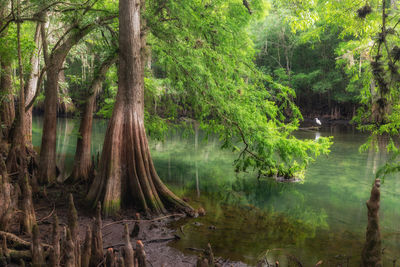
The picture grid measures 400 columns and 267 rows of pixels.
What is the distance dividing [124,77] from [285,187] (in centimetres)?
659

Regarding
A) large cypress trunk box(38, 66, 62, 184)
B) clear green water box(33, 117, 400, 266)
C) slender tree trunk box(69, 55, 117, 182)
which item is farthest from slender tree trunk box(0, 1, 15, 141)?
slender tree trunk box(69, 55, 117, 182)

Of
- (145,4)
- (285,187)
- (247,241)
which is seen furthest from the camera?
(285,187)

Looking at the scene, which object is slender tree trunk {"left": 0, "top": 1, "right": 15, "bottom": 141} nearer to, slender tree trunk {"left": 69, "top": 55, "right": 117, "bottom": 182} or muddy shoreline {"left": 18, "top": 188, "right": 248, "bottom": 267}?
slender tree trunk {"left": 69, "top": 55, "right": 117, "bottom": 182}

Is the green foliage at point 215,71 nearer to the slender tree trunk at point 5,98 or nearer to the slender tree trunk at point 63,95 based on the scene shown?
the slender tree trunk at point 5,98

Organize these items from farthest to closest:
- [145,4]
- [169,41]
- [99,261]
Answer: [145,4], [169,41], [99,261]

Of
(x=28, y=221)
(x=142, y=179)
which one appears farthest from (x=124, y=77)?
(x=28, y=221)

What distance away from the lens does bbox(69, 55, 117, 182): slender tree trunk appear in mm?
9516

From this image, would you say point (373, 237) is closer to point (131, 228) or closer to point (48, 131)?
point (131, 228)

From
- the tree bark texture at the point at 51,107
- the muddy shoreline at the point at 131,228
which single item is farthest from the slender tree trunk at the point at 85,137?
the muddy shoreline at the point at 131,228

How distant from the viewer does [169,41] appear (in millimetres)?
8461

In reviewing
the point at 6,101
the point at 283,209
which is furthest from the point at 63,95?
the point at 283,209

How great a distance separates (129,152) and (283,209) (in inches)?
173

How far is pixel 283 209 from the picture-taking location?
29.5ft

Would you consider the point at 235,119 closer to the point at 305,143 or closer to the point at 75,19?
the point at 305,143
